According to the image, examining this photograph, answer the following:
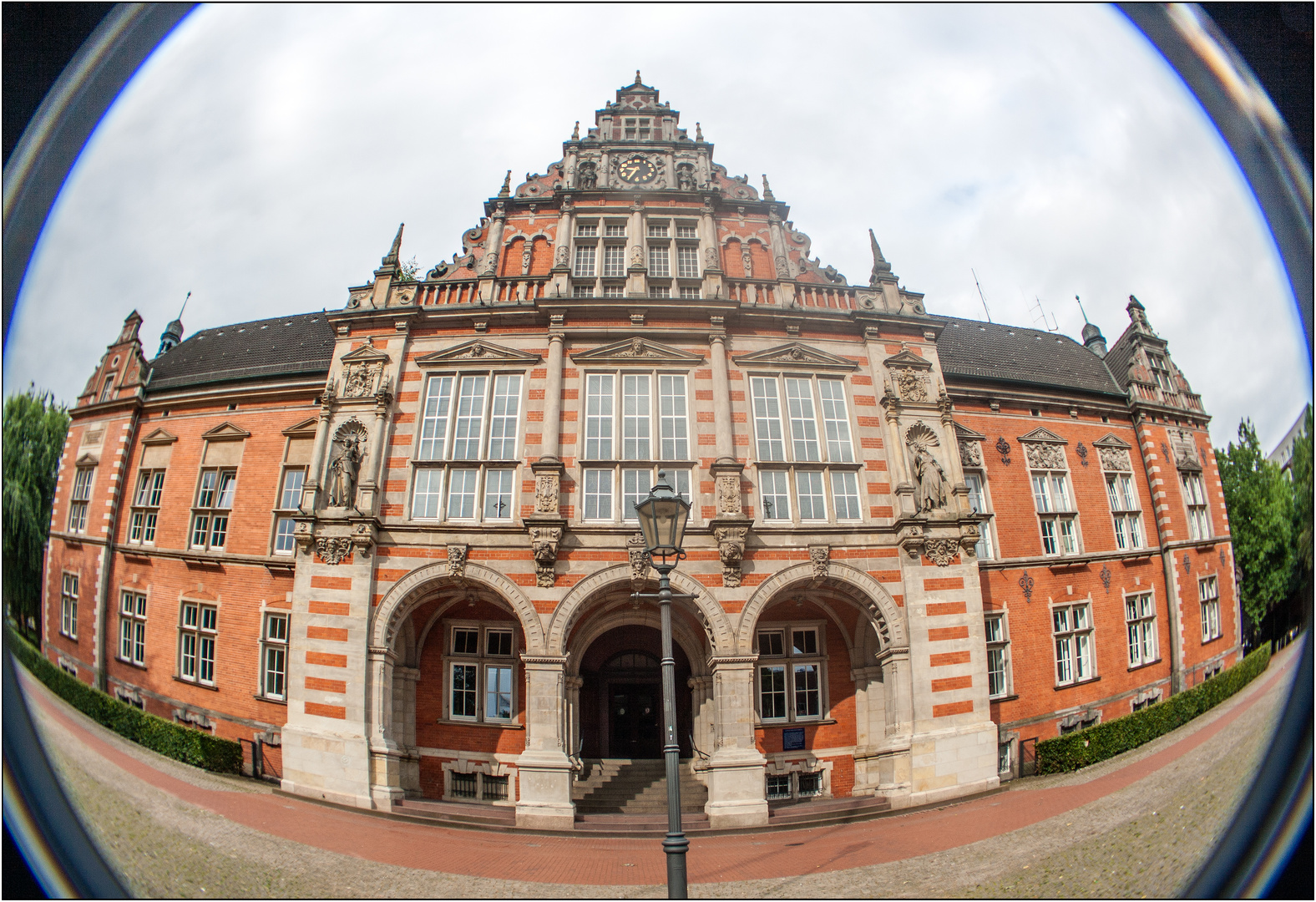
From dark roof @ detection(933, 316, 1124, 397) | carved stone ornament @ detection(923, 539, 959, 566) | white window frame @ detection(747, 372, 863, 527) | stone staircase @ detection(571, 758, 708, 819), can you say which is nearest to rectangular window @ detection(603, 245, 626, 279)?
white window frame @ detection(747, 372, 863, 527)

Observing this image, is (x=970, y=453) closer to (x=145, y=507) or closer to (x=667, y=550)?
(x=667, y=550)

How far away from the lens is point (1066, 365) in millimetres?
9320

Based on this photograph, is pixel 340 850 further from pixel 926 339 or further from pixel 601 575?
pixel 926 339

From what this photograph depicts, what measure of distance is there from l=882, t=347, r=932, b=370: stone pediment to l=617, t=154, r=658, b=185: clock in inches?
287

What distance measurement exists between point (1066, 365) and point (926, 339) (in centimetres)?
251

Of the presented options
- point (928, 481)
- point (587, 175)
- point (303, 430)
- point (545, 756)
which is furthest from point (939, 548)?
point (303, 430)

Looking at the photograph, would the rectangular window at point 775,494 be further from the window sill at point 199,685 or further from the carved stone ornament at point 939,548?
the window sill at point 199,685

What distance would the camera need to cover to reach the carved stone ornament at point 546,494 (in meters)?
9.13

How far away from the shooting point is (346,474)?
30.7 feet

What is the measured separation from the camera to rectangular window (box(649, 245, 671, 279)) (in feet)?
38.9

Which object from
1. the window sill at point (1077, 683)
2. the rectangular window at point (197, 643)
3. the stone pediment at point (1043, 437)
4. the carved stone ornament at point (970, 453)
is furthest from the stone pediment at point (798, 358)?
the rectangular window at point (197, 643)

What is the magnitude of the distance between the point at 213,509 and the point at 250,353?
9.10 feet

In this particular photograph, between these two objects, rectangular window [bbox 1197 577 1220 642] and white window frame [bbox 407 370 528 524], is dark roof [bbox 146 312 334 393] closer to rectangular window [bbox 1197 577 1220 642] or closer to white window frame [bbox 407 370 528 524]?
white window frame [bbox 407 370 528 524]

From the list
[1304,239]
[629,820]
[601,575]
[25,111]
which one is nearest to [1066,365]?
[1304,239]
